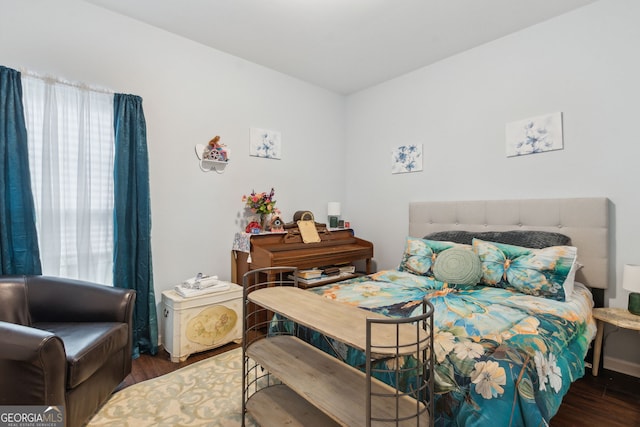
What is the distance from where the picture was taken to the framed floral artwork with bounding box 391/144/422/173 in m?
3.43

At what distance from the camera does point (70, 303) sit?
197 cm

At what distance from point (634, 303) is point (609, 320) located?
0.82 feet

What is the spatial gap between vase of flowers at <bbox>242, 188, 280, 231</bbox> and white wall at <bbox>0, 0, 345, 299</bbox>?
123mm

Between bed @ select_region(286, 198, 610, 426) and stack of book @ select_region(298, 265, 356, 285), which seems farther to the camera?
stack of book @ select_region(298, 265, 356, 285)

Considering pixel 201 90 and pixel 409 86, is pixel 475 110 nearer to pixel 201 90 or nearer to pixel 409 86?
pixel 409 86

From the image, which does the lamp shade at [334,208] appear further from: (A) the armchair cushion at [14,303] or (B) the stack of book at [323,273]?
(A) the armchair cushion at [14,303]

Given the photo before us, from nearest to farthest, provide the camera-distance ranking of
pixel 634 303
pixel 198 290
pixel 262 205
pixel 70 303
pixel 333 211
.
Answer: pixel 70 303, pixel 634 303, pixel 198 290, pixel 262 205, pixel 333 211

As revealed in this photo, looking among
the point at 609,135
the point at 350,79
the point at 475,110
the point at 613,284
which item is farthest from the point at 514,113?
the point at 350,79

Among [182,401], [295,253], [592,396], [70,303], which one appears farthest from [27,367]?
[592,396]

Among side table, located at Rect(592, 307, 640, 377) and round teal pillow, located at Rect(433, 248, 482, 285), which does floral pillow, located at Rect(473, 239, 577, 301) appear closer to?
round teal pillow, located at Rect(433, 248, 482, 285)

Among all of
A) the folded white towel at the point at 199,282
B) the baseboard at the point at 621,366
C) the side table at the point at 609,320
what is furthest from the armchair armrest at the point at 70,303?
the baseboard at the point at 621,366

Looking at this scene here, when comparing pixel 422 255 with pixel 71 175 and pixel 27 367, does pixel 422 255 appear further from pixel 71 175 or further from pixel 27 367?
pixel 71 175

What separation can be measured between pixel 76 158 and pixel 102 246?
2.29 ft

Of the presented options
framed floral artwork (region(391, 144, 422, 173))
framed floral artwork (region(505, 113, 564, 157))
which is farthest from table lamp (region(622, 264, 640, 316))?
framed floral artwork (region(391, 144, 422, 173))
